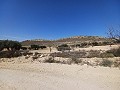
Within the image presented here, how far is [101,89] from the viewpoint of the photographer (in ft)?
35.9

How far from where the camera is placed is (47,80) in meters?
13.6

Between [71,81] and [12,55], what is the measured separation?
973 inches

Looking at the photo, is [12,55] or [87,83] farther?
[12,55]

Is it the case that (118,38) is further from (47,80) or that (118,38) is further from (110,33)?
(47,80)

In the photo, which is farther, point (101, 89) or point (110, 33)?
point (110, 33)

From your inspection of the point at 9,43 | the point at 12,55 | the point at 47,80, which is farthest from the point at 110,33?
the point at 9,43

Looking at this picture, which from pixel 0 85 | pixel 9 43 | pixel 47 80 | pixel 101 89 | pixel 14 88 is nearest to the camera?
pixel 101 89

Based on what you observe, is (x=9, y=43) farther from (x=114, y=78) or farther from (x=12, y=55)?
(x=114, y=78)

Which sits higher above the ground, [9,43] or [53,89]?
[9,43]

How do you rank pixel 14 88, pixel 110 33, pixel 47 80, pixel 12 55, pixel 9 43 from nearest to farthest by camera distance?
pixel 14 88 < pixel 47 80 < pixel 110 33 < pixel 12 55 < pixel 9 43

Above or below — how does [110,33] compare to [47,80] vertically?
above

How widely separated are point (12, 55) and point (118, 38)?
19.7 metres

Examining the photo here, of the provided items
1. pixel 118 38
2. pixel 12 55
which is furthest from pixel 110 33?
pixel 12 55

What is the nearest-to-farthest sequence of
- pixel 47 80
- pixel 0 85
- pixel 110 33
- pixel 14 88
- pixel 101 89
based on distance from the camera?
pixel 101 89
pixel 14 88
pixel 0 85
pixel 47 80
pixel 110 33
